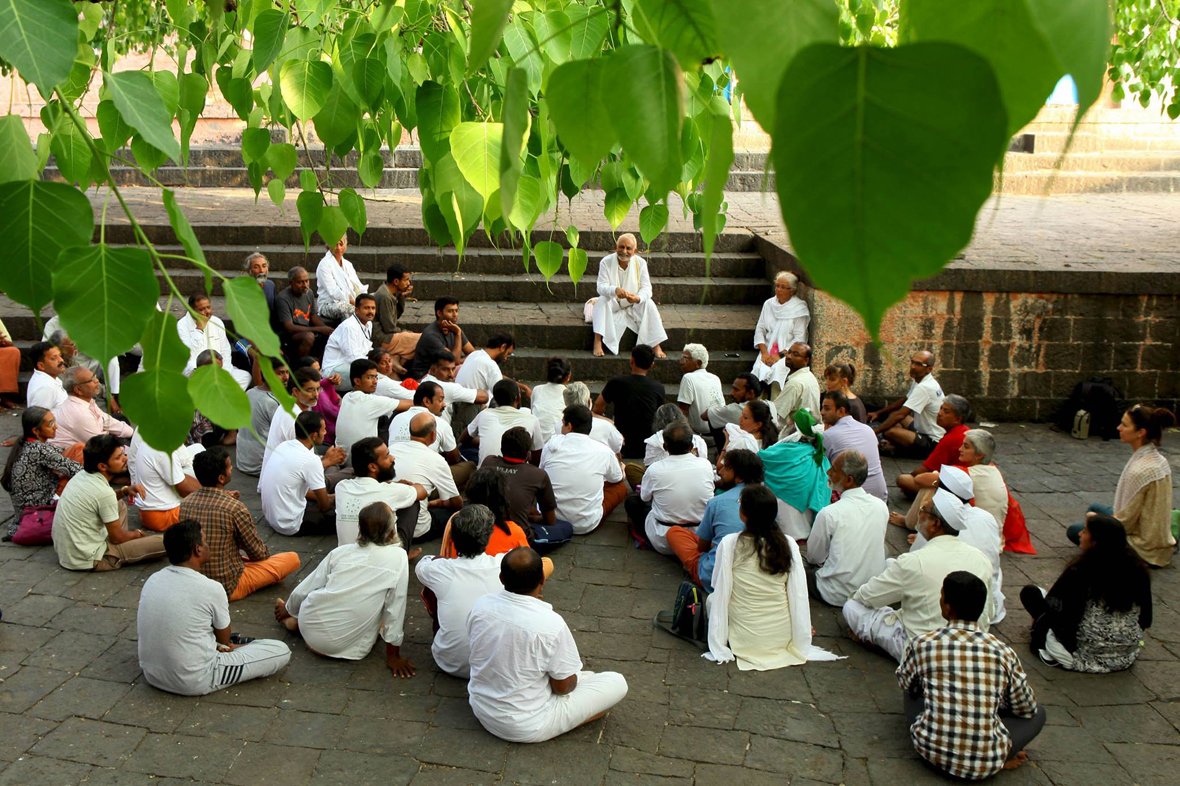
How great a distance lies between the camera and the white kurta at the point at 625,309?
9.91 meters

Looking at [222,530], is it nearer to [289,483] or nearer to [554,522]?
[289,483]

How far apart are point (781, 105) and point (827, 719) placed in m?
4.64

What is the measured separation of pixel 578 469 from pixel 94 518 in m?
2.72

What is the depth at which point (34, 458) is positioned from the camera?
6461 millimetres

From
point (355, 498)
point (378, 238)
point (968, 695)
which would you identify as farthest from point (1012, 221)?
point (968, 695)

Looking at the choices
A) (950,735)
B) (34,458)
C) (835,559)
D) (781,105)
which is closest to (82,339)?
(781,105)

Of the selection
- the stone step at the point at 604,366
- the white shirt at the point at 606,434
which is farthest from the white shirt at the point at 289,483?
the stone step at the point at 604,366

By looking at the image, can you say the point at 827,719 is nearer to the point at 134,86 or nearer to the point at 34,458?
the point at 134,86

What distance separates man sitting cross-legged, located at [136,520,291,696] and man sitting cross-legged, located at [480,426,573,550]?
1874 mm

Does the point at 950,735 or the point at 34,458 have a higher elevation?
the point at 34,458

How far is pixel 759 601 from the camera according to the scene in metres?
5.20

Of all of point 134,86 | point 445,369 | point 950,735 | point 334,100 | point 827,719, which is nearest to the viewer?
point 134,86

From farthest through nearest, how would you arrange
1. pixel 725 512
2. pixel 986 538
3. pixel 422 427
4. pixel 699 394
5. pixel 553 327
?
pixel 553 327 < pixel 699 394 < pixel 422 427 < pixel 725 512 < pixel 986 538

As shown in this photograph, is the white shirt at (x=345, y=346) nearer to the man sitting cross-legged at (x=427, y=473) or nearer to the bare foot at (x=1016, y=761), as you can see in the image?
the man sitting cross-legged at (x=427, y=473)
